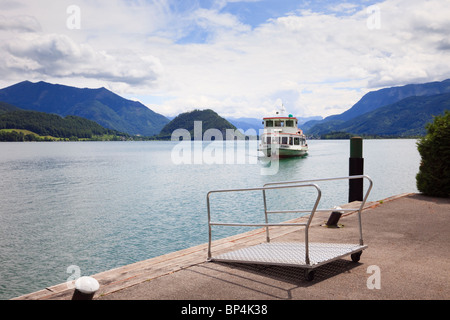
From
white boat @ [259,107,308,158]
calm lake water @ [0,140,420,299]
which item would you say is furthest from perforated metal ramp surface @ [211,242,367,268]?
white boat @ [259,107,308,158]

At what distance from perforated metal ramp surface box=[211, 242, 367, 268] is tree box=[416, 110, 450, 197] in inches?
325

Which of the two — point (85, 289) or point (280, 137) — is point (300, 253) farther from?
point (280, 137)

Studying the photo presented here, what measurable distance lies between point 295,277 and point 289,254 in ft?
1.20

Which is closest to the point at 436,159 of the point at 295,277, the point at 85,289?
the point at 295,277

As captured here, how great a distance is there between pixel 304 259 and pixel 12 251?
515 inches

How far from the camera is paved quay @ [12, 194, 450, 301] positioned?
4.55m

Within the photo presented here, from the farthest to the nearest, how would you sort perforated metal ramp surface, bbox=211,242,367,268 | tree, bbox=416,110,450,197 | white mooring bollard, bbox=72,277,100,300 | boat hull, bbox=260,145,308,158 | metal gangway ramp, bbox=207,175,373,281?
boat hull, bbox=260,145,308,158 < tree, bbox=416,110,450,197 < perforated metal ramp surface, bbox=211,242,367,268 < metal gangway ramp, bbox=207,175,373,281 < white mooring bollard, bbox=72,277,100,300

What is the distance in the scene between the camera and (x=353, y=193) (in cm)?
1271

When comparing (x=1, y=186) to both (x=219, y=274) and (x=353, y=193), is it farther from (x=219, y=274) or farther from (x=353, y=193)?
(x=219, y=274)

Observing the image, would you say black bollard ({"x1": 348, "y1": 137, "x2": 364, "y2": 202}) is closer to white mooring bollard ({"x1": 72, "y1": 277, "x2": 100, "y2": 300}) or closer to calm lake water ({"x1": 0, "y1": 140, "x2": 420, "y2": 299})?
calm lake water ({"x1": 0, "y1": 140, "x2": 420, "y2": 299})

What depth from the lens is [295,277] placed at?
516cm

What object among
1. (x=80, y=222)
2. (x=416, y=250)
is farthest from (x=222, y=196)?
(x=416, y=250)

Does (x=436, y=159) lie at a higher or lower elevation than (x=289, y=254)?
higher
